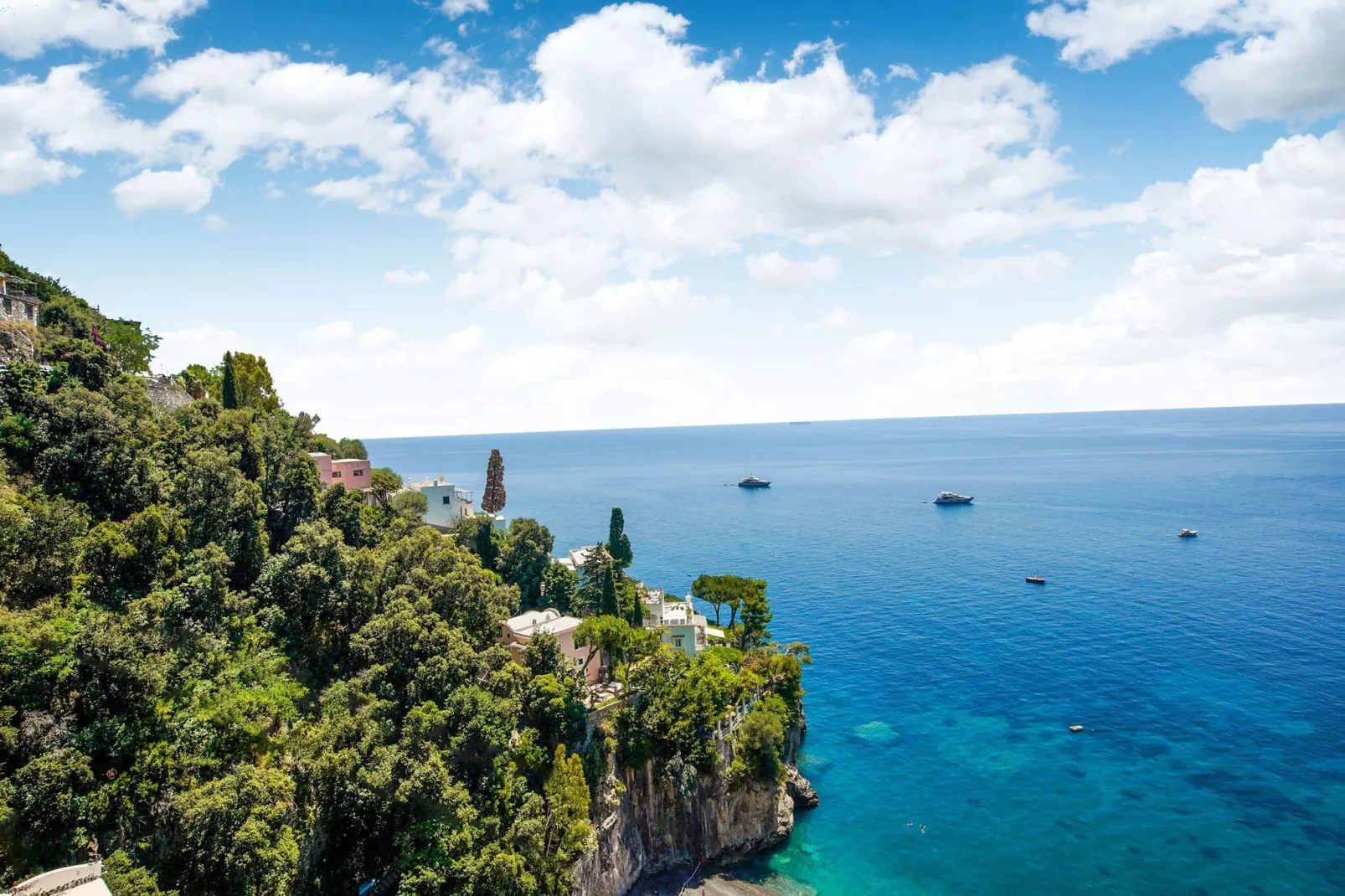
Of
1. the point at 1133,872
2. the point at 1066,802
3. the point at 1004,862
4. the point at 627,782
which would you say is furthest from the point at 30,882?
the point at 1066,802

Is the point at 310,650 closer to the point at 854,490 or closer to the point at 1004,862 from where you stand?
the point at 1004,862

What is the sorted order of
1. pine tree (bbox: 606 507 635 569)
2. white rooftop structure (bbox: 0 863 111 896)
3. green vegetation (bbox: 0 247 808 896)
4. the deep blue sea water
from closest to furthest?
white rooftop structure (bbox: 0 863 111 896)
green vegetation (bbox: 0 247 808 896)
the deep blue sea water
pine tree (bbox: 606 507 635 569)

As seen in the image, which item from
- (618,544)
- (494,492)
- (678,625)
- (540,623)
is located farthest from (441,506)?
(678,625)

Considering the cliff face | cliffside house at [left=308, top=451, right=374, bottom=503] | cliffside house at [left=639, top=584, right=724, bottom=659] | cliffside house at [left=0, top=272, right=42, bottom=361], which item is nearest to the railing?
the cliff face

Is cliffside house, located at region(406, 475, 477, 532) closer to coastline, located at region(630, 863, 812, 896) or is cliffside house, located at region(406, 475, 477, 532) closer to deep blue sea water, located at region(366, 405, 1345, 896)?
deep blue sea water, located at region(366, 405, 1345, 896)

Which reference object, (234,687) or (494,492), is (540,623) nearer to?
(234,687)

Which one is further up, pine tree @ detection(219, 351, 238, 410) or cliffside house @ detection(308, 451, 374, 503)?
pine tree @ detection(219, 351, 238, 410)
